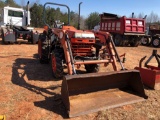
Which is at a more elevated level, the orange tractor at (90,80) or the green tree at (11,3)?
the green tree at (11,3)

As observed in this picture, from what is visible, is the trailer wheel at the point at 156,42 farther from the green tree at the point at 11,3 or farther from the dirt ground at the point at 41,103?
the green tree at the point at 11,3

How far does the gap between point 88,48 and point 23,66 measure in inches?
102

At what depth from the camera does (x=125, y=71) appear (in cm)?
462

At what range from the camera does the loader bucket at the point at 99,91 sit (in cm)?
396

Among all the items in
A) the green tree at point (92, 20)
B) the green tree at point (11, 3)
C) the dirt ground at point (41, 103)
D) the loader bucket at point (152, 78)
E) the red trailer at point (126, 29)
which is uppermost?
the green tree at point (11, 3)

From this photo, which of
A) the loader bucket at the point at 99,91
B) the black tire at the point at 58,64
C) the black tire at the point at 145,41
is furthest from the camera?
the black tire at the point at 145,41

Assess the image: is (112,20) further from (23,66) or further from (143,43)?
(23,66)

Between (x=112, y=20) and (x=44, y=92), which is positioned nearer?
(x=44, y=92)

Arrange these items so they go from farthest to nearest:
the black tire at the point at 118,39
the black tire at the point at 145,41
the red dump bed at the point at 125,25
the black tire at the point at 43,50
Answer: the black tire at the point at 145,41 < the black tire at the point at 118,39 < the red dump bed at the point at 125,25 < the black tire at the point at 43,50

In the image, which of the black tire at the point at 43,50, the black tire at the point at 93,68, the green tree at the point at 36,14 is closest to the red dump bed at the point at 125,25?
the black tire at the point at 43,50

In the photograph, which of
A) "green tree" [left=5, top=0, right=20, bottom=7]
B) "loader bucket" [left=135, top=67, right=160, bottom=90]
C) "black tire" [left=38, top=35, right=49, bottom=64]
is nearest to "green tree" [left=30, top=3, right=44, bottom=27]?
"green tree" [left=5, top=0, right=20, bottom=7]

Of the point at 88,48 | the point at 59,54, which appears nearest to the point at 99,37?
the point at 88,48

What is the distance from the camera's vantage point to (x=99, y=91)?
15.2 ft

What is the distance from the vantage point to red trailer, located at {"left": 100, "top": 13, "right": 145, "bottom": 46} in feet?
49.7
